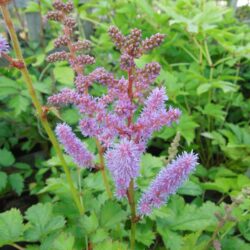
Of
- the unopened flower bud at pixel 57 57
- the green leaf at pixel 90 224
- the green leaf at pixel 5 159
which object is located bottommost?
the green leaf at pixel 5 159

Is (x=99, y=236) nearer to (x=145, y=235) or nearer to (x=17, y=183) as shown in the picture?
(x=145, y=235)

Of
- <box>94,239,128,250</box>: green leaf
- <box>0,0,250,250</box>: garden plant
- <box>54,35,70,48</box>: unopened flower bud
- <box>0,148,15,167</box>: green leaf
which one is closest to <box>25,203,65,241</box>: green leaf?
<box>0,0,250,250</box>: garden plant

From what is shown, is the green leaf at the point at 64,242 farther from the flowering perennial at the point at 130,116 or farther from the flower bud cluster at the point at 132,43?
the flower bud cluster at the point at 132,43

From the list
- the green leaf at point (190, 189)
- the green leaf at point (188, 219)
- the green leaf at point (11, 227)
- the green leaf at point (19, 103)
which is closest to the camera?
the green leaf at point (11, 227)

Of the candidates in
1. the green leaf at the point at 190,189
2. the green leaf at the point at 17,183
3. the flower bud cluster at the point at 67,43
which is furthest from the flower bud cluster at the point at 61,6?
the green leaf at the point at 17,183

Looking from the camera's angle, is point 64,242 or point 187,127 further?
point 187,127

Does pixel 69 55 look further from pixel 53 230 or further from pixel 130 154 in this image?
pixel 53 230

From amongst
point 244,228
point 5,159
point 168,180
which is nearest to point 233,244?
point 244,228
